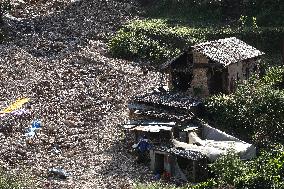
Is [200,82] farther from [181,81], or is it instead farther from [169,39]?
[169,39]

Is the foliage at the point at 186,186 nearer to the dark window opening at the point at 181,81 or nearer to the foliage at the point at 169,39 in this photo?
the dark window opening at the point at 181,81

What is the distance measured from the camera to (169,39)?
46938 millimetres

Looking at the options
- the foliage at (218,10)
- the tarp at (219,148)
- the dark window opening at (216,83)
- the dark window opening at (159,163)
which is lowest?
the dark window opening at (159,163)

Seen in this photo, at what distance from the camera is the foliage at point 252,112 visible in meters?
30.6

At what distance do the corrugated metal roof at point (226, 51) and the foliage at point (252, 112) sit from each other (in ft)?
6.39

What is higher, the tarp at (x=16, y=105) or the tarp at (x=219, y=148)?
the tarp at (x=16, y=105)

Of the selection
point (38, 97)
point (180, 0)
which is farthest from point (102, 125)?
point (180, 0)

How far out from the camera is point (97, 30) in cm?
4975

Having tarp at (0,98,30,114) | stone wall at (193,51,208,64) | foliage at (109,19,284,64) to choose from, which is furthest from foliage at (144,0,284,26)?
tarp at (0,98,30,114)

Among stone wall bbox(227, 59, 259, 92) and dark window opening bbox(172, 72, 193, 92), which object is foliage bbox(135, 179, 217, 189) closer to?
stone wall bbox(227, 59, 259, 92)

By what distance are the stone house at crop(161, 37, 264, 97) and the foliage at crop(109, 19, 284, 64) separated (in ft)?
28.1

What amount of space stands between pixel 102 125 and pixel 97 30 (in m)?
17.1

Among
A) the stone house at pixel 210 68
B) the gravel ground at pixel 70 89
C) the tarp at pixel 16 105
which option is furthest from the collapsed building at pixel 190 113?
the tarp at pixel 16 105

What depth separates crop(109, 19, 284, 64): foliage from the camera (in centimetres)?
4447
